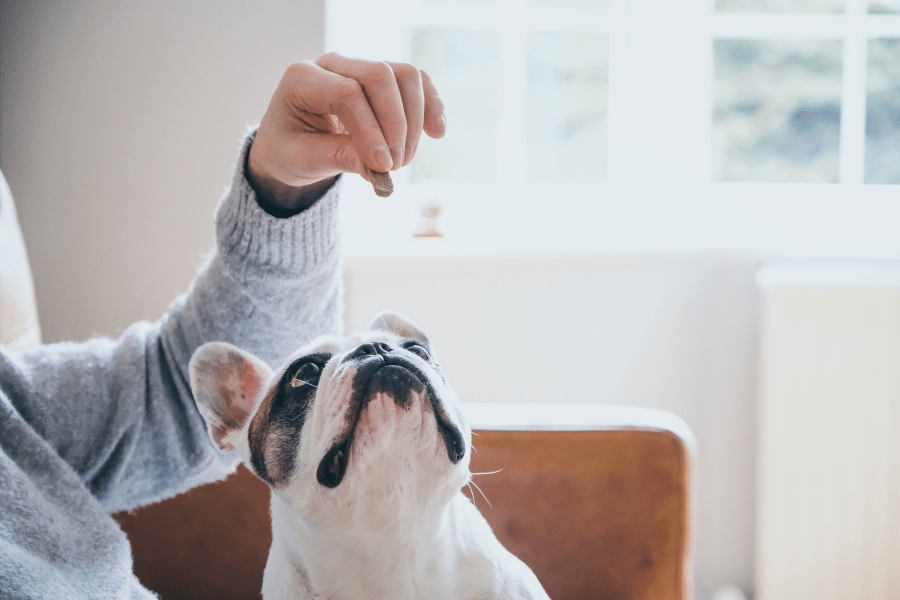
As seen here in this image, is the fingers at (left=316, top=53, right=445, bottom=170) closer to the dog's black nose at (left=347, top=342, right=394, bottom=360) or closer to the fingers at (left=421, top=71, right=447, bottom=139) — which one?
the fingers at (left=421, top=71, right=447, bottom=139)

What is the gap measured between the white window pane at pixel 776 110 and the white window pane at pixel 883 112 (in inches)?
Result: 3.4

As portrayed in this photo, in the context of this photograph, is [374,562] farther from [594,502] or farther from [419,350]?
[594,502]

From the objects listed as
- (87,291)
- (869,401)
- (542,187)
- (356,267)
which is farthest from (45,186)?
→ (869,401)

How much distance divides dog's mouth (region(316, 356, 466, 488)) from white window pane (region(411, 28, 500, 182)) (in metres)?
1.39

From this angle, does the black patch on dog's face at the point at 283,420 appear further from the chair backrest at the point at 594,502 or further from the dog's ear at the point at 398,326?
the chair backrest at the point at 594,502

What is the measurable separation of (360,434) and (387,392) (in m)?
0.04

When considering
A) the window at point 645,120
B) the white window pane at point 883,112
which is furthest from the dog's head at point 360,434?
the white window pane at point 883,112

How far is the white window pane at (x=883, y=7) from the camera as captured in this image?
5.82 ft

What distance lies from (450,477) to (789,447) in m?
1.24

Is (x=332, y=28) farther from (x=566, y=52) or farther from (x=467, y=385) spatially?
(x=467, y=385)

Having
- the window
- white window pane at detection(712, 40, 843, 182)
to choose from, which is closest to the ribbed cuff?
the window

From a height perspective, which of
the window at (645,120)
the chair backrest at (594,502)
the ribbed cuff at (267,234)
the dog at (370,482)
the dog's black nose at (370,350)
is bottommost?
the chair backrest at (594,502)

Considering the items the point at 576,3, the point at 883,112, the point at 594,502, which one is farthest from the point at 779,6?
the point at 594,502

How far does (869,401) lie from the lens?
1.44m
